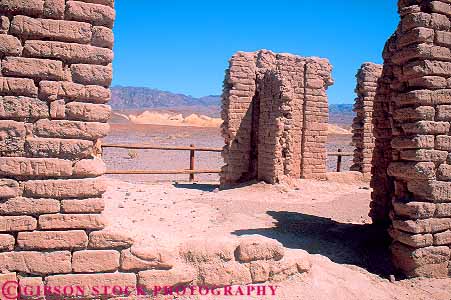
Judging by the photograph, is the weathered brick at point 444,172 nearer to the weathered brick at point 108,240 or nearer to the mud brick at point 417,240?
the mud brick at point 417,240

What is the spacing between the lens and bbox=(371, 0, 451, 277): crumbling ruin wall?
503 cm

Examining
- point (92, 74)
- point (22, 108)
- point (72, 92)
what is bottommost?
point (22, 108)

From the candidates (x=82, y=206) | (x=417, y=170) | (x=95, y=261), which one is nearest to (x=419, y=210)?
(x=417, y=170)

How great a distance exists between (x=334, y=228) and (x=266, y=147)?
13.9ft

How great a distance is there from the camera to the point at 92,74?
11.5ft

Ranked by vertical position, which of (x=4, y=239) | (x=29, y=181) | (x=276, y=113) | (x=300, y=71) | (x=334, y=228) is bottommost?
(x=334, y=228)

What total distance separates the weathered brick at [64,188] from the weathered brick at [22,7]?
4.75ft

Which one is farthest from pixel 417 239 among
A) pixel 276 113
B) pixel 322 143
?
pixel 322 143

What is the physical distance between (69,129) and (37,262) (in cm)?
117

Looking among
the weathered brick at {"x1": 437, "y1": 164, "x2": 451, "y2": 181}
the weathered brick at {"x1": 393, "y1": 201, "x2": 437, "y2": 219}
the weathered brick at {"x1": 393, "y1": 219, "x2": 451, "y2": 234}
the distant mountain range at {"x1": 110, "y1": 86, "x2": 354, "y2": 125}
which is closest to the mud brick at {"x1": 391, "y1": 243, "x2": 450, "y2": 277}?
the weathered brick at {"x1": 393, "y1": 219, "x2": 451, "y2": 234}

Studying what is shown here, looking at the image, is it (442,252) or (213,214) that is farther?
(213,214)

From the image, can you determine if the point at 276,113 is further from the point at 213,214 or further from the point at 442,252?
the point at 442,252

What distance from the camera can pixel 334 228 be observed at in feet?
24.1

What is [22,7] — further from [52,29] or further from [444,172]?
[444,172]
